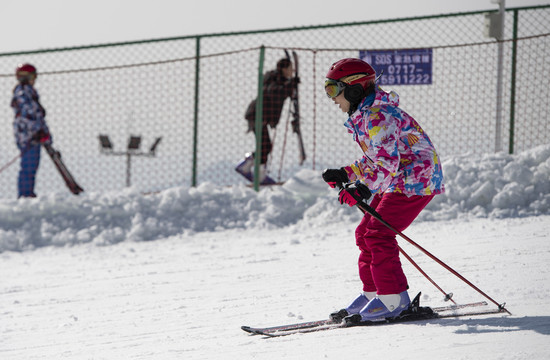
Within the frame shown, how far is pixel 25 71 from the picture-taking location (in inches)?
345

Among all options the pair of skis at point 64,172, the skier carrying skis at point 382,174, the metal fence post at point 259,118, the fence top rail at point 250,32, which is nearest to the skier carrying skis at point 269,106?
the metal fence post at point 259,118

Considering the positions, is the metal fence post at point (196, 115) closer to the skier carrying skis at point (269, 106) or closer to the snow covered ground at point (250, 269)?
the snow covered ground at point (250, 269)

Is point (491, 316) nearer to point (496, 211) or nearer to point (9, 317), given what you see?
point (9, 317)

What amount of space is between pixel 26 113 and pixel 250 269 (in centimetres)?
444

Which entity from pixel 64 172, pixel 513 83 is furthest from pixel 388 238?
pixel 64 172

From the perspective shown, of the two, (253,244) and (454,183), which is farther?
(454,183)

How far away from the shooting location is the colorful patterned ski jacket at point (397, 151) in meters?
3.40

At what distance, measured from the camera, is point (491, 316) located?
3.57m

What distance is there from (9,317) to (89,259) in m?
2.07

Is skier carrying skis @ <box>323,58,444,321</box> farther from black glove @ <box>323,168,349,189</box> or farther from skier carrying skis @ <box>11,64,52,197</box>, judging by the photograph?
skier carrying skis @ <box>11,64,52,197</box>

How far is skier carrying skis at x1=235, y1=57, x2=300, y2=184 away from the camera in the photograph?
27.5ft

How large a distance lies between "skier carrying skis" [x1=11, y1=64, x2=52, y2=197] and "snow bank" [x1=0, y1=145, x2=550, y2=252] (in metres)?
0.41

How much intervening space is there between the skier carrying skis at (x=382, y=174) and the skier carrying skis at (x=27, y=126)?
6.10 meters

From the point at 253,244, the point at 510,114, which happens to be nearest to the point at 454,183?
the point at 510,114
